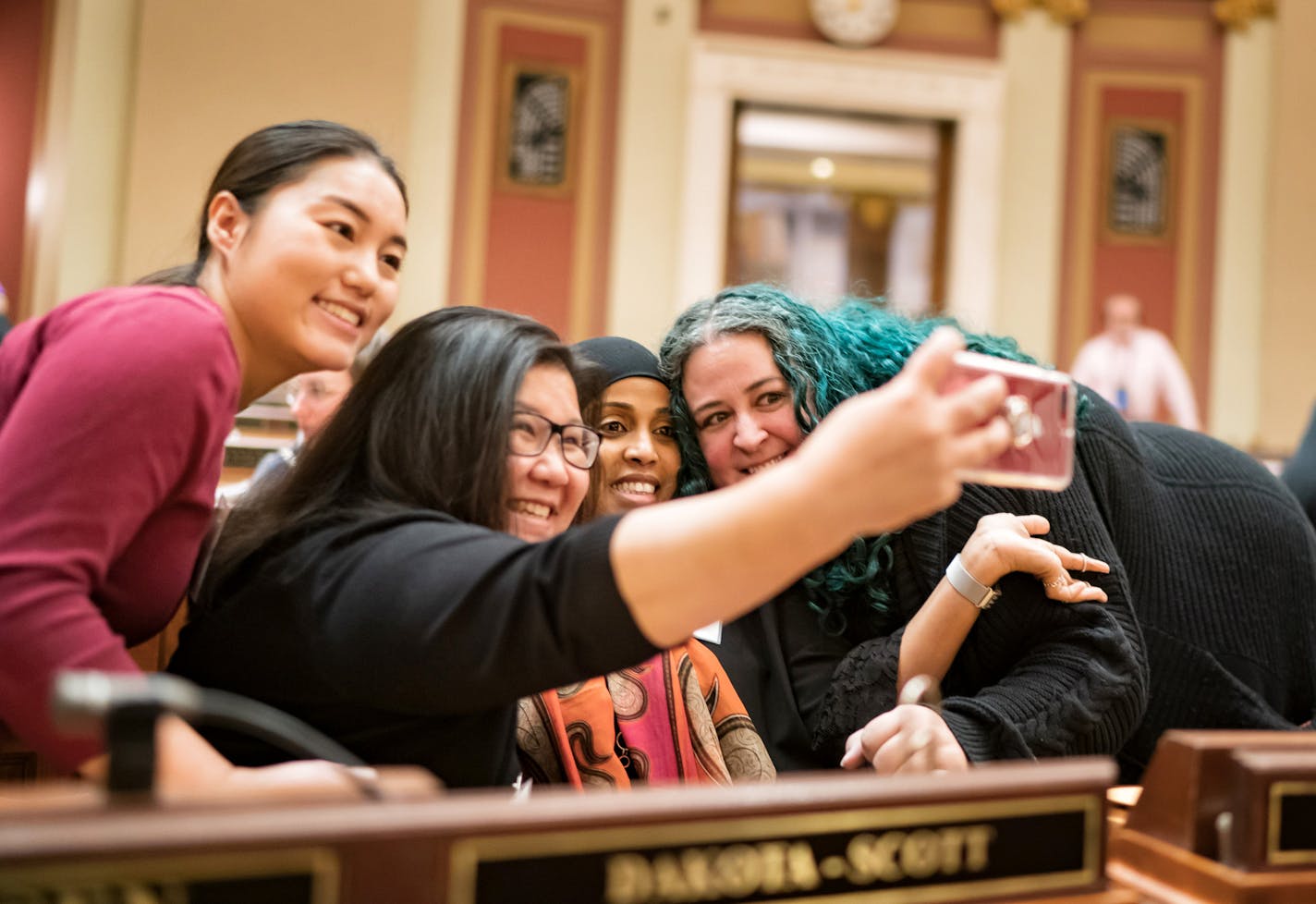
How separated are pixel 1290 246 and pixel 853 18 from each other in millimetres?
3230

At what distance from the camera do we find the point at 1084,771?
0.91 m

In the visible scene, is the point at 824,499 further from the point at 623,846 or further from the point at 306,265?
the point at 306,265

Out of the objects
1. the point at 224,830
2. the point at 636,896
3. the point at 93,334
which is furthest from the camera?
the point at 93,334

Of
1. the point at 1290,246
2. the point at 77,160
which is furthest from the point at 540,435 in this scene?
the point at 1290,246

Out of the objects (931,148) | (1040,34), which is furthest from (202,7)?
(1040,34)

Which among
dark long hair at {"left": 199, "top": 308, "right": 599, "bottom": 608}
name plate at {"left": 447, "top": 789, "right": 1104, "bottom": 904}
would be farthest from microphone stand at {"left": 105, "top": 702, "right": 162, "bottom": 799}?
dark long hair at {"left": 199, "top": 308, "right": 599, "bottom": 608}

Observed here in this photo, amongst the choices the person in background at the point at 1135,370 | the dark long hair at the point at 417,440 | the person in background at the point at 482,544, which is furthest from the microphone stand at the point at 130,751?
the person in background at the point at 1135,370

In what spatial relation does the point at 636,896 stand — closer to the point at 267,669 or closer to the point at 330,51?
the point at 267,669

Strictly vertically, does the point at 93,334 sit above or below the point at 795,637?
above

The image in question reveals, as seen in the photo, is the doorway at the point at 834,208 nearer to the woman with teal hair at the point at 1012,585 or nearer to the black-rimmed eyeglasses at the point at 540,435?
the woman with teal hair at the point at 1012,585

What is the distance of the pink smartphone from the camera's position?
37.1 inches

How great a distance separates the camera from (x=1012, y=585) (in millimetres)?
1707

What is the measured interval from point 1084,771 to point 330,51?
7.22 m

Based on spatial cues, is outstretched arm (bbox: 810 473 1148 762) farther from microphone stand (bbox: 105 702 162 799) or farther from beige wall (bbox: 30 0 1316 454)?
beige wall (bbox: 30 0 1316 454)
